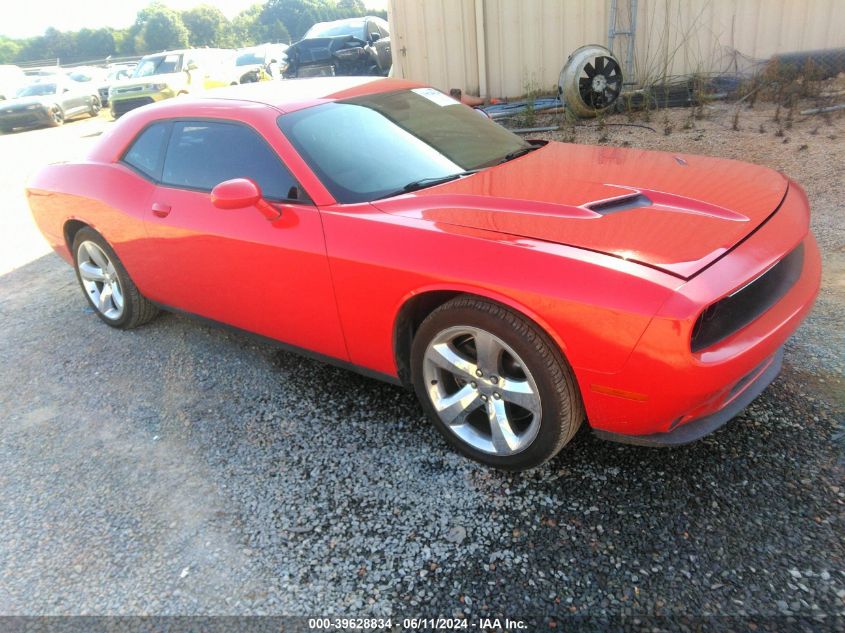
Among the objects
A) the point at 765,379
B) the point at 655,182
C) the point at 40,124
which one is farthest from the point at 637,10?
the point at 40,124

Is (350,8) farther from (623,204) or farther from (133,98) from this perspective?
(623,204)

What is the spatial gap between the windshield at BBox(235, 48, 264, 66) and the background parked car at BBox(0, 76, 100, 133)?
15.9 feet

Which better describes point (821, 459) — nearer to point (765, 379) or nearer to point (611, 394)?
point (765, 379)

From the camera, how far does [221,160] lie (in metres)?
3.30

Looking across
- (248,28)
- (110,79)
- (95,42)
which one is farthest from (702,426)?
(248,28)

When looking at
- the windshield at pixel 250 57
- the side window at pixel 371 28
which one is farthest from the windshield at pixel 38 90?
the side window at pixel 371 28

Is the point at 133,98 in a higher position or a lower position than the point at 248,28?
lower

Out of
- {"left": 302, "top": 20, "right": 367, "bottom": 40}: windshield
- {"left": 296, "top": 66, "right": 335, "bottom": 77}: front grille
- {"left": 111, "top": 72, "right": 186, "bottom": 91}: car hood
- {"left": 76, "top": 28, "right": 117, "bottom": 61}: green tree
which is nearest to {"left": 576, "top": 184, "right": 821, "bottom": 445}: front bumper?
{"left": 296, "top": 66, "right": 335, "bottom": 77}: front grille

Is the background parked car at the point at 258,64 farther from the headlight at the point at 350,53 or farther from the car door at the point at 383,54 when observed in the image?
the headlight at the point at 350,53

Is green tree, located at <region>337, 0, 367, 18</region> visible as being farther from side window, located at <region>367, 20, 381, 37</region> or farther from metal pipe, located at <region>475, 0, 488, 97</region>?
metal pipe, located at <region>475, 0, 488, 97</region>

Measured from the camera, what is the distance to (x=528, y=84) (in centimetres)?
928

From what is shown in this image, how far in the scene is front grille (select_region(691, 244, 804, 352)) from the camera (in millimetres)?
2109

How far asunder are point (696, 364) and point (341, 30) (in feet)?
48.7

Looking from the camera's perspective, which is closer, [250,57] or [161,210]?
[161,210]
